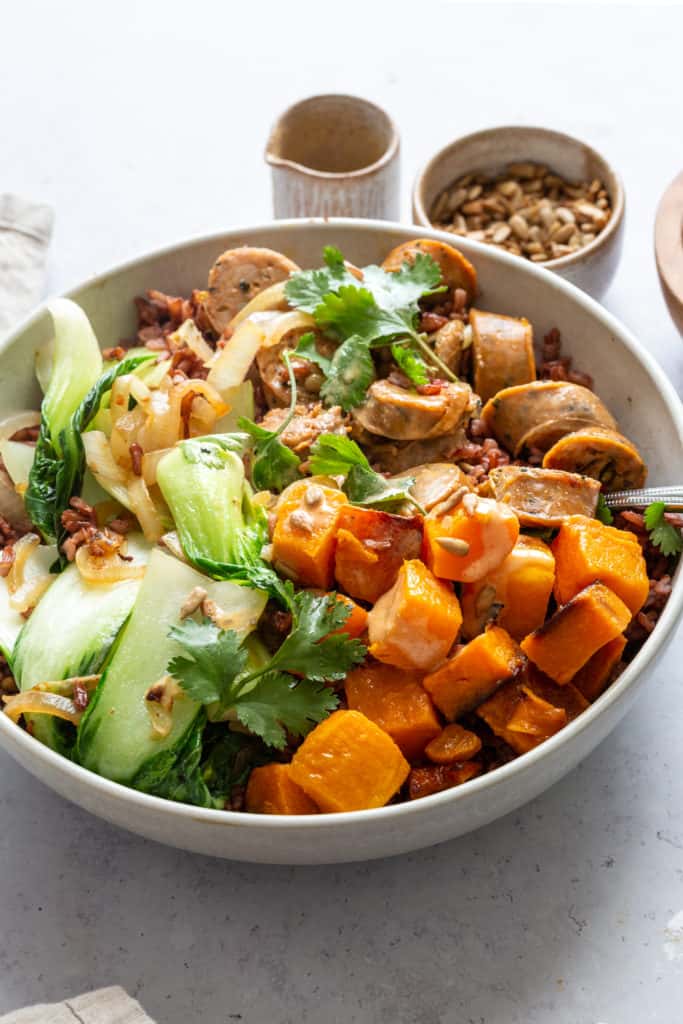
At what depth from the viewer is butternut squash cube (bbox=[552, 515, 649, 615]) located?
2969mm

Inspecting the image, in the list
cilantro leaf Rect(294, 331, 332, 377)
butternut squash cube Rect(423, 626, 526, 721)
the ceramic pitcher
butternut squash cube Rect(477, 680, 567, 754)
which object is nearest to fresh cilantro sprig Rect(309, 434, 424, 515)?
cilantro leaf Rect(294, 331, 332, 377)

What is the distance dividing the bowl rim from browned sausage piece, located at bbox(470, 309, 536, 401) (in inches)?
19.7

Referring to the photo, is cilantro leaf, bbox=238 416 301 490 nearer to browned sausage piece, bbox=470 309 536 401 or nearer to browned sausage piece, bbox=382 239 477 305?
browned sausage piece, bbox=470 309 536 401

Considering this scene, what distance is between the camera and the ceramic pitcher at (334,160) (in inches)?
165

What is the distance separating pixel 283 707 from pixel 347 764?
21cm

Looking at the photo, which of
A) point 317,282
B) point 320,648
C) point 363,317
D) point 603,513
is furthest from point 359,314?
point 320,648

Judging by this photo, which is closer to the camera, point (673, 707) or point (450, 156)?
point (673, 707)

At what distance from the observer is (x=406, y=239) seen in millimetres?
3904

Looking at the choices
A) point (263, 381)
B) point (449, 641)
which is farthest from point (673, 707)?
point (263, 381)

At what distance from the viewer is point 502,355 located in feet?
11.8

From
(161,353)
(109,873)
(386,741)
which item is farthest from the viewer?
(161,353)

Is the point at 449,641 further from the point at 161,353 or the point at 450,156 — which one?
the point at 450,156

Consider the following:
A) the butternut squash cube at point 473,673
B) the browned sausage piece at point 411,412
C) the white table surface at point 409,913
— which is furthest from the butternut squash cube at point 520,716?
the browned sausage piece at point 411,412

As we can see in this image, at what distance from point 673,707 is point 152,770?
1563 mm
